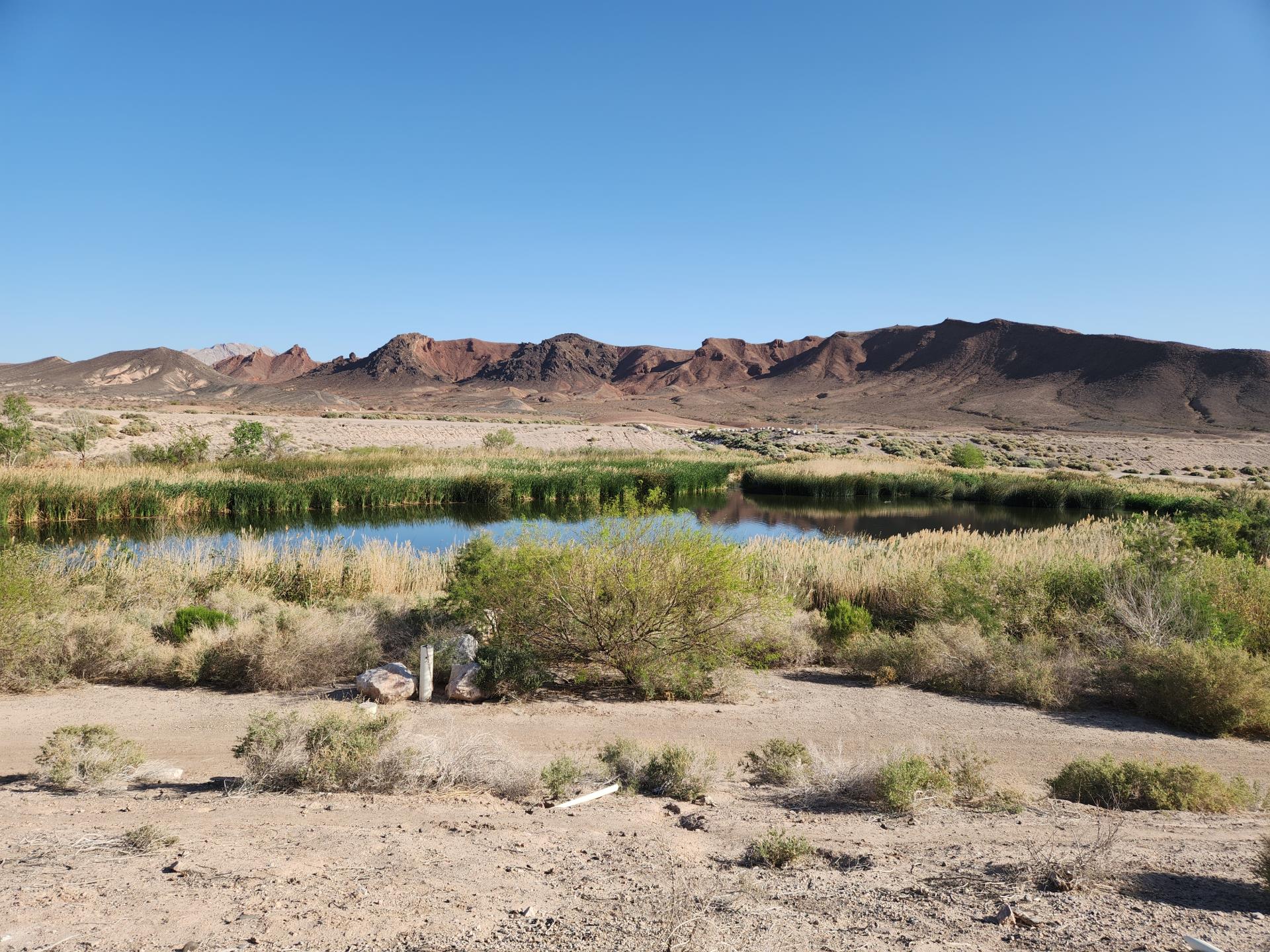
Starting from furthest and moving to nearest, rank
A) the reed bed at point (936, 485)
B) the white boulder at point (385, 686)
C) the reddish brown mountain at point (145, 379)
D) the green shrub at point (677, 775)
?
the reddish brown mountain at point (145, 379), the reed bed at point (936, 485), the white boulder at point (385, 686), the green shrub at point (677, 775)

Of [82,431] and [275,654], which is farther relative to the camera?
[82,431]

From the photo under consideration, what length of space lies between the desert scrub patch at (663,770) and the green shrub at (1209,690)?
473cm

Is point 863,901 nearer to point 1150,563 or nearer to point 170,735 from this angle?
point 170,735

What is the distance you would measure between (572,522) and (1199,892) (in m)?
23.8

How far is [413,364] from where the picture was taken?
19062 centimetres

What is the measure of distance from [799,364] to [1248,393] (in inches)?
3277

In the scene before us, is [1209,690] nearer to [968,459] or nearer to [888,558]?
[888,558]

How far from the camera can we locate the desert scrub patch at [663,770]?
5.55 meters

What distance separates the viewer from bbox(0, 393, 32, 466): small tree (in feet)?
94.0

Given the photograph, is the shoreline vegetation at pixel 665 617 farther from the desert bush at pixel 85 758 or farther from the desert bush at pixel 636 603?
the desert bush at pixel 85 758

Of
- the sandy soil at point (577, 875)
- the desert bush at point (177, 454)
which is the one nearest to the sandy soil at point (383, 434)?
→ the desert bush at point (177, 454)

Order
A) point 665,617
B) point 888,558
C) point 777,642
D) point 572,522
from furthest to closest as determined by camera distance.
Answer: point 572,522, point 888,558, point 777,642, point 665,617

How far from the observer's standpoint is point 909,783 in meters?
5.21

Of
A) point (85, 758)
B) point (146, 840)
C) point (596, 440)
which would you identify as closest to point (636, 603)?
point (85, 758)
